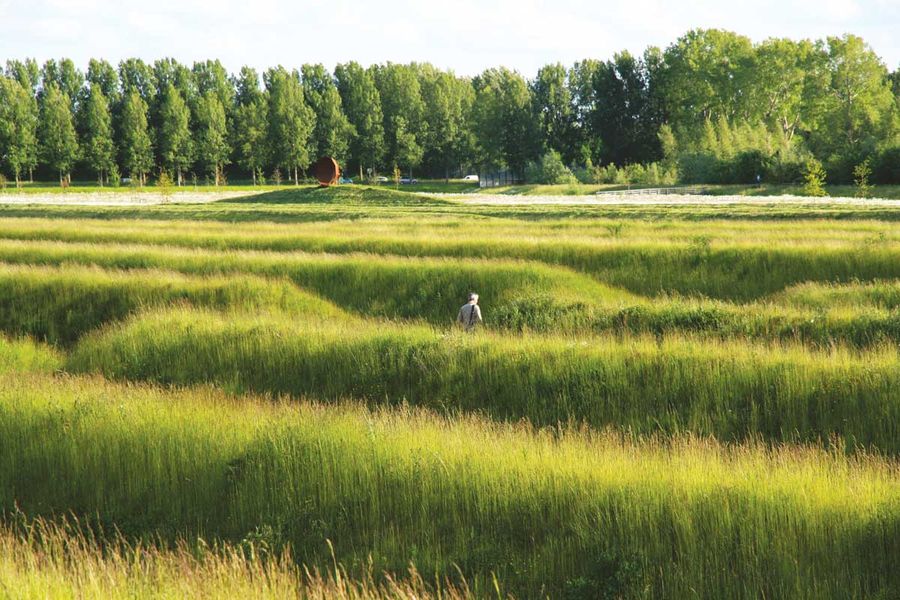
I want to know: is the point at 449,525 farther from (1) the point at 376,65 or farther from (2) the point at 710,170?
(1) the point at 376,65

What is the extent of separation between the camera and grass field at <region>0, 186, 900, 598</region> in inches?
A: 282

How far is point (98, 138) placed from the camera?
10912cm

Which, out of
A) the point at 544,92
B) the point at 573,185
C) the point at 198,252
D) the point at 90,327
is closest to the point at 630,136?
the point at 544,92

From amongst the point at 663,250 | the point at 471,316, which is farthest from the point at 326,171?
the point at 471,316

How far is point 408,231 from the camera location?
1410 inches

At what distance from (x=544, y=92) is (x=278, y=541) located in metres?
115

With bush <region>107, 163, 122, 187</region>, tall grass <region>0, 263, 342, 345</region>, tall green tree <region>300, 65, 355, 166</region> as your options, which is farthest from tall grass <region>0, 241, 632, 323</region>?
tall green tree <region>300, 65, 355, 166</region>

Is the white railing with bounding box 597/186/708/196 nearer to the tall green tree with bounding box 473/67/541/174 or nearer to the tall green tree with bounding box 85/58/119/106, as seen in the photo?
the tall green tree with bounding box 473/67/541/174

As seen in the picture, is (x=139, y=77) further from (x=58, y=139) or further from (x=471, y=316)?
(x=471, y=316)

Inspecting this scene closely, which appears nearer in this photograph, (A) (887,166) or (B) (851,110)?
(A) (887,166)

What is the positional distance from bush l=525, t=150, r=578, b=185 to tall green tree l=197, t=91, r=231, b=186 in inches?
1757

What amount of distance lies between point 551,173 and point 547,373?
8774 cm

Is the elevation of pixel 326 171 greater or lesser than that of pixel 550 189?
greater

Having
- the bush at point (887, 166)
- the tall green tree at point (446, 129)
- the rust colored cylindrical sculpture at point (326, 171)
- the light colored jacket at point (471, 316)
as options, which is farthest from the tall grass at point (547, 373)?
the tall green tree at point (446, 129)
